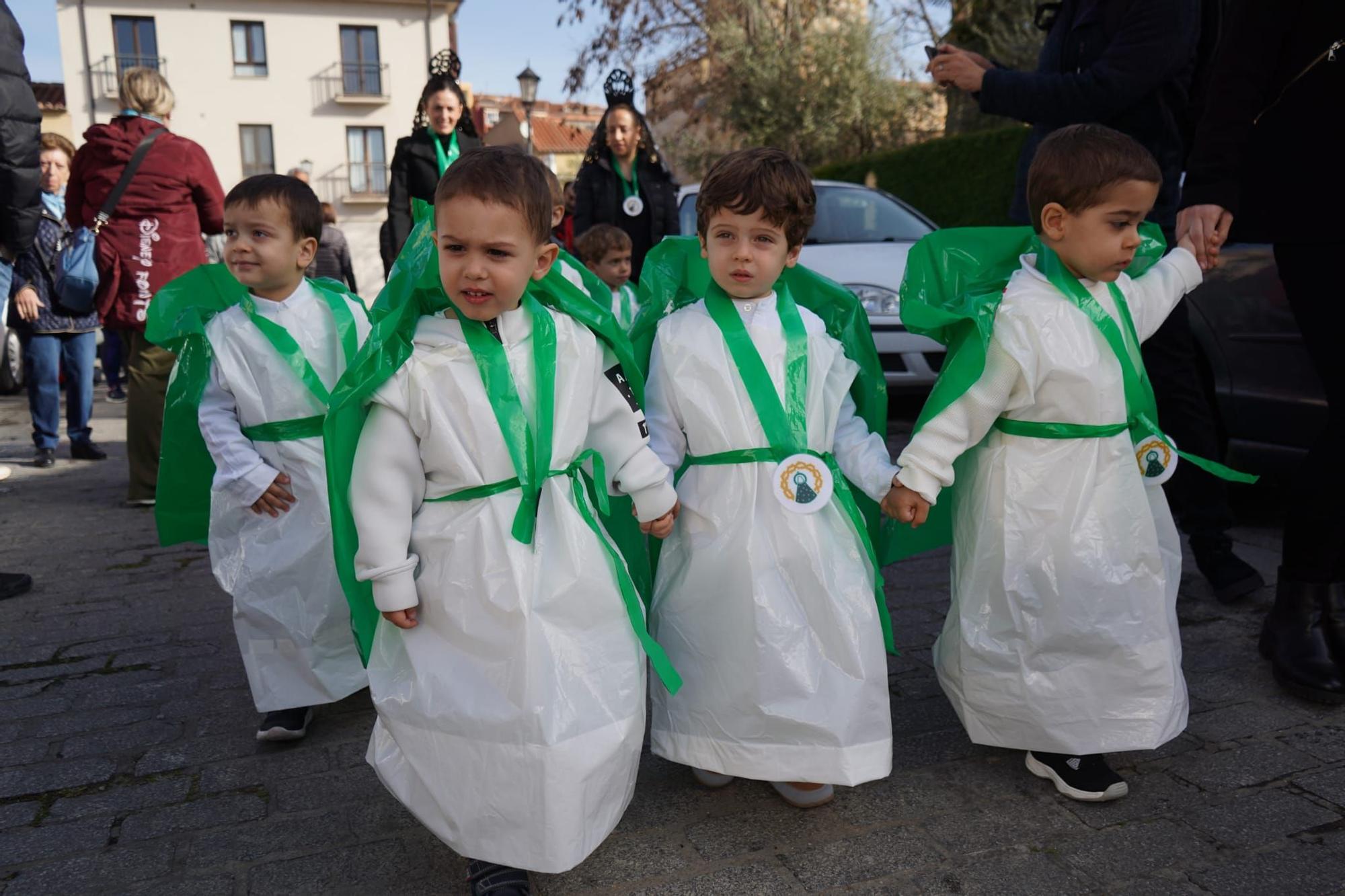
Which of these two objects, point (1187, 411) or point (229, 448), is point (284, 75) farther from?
point (1187, 411)

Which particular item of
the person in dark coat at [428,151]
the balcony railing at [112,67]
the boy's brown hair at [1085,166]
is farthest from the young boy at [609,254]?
the balcony railing at [112,67]

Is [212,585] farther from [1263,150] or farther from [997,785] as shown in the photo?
[1263,150]

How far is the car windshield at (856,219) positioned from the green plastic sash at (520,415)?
5.36 m

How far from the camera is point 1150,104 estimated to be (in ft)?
10.9

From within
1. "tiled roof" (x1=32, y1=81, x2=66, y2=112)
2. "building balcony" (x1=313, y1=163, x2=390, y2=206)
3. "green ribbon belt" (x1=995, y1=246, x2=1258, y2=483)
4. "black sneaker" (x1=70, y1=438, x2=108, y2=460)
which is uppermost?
"tiled roof" (x1=32, y1=81, x2=66, y2=112)

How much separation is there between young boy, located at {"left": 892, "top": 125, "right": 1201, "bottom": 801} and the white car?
3703mm

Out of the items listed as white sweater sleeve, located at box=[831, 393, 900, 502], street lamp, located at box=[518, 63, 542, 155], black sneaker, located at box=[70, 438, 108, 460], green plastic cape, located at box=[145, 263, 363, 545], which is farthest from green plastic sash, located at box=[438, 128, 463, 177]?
street lamp, located at box=[518, 63, 542, 155]

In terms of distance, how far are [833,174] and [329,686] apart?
53.7 feet

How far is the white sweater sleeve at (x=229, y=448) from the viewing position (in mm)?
2801

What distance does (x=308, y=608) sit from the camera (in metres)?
2.87

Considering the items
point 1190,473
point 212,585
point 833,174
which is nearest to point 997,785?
point 1190,473

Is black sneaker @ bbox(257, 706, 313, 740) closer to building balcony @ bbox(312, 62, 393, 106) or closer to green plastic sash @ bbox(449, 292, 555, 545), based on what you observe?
green plastic sash @ bbox(449, 292, 555, 545)

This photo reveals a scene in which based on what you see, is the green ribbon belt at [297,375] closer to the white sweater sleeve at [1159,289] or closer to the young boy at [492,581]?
the young boy at [492,581]

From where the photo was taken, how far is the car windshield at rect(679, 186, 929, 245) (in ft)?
24.6
